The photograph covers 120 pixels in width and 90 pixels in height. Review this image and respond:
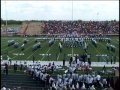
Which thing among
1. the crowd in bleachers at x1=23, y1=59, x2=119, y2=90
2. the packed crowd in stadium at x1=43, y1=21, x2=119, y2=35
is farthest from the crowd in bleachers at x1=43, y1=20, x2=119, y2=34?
the crowd in bleachers at x1=23, y1=59, x2=119, y2=90

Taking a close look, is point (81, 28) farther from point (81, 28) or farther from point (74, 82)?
point (74, 82)

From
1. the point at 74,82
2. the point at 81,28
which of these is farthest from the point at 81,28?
the point at 74,82

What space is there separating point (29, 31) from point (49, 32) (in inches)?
190

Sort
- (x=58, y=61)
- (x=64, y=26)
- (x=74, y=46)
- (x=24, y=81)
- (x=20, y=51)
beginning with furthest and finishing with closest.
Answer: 1. (x=64, y=26)
2. (x=74, y=46)
3. (x=20, y=51)
4. (x=58, y=61)
5. (x=24, y=81)

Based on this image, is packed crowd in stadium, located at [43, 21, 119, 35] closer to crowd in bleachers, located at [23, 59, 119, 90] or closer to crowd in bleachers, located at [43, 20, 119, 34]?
crowd in bleachers, located at [43, 20, 119, 34]

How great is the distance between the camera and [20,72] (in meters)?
22.7

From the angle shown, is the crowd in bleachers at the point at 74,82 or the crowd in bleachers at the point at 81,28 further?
the crowd in bleachers at the point at 81,28

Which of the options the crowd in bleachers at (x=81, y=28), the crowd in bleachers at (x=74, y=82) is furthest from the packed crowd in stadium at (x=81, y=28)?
the crowd in bleachers at (x=74, y=82)

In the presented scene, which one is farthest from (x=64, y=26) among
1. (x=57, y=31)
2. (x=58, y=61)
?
(x=58, y=61)

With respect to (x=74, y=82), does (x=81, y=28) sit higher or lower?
higher

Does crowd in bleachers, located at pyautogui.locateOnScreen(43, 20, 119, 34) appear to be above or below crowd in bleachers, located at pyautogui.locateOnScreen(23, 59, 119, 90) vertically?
above

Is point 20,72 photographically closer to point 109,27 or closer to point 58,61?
point 58,61

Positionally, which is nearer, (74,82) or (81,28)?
(74,82)

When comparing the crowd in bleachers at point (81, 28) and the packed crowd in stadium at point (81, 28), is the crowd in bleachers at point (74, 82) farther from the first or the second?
the packed crowd in stadium at point (81, 28)
